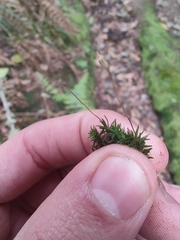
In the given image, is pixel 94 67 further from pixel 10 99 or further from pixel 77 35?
pixel 10 99

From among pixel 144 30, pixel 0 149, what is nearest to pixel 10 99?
pixel 0 149

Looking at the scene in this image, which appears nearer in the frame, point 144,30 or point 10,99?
point 10,99

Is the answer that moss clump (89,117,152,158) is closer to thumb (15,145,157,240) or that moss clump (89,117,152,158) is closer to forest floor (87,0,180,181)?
thumb (15,145,157,240)

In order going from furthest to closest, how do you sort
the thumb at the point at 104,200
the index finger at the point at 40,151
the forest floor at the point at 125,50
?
1. the forest floor at the point at 125,50
2. the index finger at the point at 40,151
3. the thumb at the point at 104,200

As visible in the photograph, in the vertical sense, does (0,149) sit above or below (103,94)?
above

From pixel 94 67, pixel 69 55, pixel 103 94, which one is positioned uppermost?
pixel 69 55

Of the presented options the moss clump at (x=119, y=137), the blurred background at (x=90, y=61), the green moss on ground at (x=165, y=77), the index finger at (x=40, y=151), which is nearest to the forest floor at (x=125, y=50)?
the blurred background at (x=90, y=61)

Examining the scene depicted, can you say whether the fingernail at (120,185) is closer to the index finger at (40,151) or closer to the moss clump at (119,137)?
the moss clump at (119,137)
